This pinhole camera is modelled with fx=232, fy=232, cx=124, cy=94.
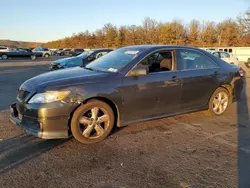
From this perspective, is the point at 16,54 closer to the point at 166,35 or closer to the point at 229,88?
the point at 229,88

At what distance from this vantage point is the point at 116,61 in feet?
15.1

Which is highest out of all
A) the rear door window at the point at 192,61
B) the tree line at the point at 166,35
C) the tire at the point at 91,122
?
the tree line at the point at 166,35

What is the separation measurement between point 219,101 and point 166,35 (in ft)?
207

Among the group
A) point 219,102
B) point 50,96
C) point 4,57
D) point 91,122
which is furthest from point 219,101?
point 4,57

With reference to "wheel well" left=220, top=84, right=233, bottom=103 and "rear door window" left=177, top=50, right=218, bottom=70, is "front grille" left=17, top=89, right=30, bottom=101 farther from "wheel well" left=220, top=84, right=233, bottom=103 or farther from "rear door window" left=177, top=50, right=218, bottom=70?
"wheel well" left=220, top=84, right=233, bottom=103

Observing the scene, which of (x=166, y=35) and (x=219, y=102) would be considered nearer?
(x=219, y=102)

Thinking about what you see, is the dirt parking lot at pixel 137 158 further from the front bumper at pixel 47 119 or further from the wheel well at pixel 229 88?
the wheel well at pixel 229 88

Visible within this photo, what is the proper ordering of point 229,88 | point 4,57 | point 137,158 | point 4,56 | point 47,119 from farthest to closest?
point 4,57 → point 4,56 → point 229,88 → point 47,119 → point 137,158

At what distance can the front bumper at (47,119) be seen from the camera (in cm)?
355

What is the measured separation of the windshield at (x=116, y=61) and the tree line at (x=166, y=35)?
56.6 metres

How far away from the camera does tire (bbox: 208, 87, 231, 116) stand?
5.43 meters

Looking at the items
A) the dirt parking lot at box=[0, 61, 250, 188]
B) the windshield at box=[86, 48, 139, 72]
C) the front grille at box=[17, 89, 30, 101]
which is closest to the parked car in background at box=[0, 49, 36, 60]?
the dirt parking lot at box=[0, 61, 250, 188]

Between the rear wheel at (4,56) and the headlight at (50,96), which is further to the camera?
the rear wheel at (4,56)

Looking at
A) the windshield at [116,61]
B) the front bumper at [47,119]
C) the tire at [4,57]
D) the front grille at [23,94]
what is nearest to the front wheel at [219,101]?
the windshield at [116,61]
